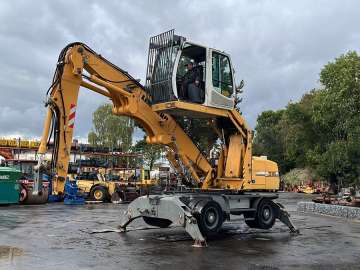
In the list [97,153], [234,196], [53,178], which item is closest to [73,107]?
[53,178]

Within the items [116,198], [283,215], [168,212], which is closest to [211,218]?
[168,212]

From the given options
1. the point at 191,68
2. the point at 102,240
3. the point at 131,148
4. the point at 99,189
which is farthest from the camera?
the point at 131,148

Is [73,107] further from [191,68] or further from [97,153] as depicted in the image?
[97,153]

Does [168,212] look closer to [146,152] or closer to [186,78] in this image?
[186,78]

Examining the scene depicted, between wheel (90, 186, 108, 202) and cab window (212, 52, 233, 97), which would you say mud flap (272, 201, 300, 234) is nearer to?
cab window (212, 52, 233, 97)

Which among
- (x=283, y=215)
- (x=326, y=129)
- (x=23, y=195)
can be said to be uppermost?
(x=326, y=129)

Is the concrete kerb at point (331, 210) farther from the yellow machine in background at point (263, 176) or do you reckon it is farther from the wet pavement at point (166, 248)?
the yellow machine in background at point (263, 176)

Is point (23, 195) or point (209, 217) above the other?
point (23, 195)

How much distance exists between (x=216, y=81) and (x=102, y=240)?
18.6 feet

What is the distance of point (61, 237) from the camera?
1295cm

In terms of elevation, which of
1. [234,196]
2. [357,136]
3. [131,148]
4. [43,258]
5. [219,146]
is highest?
[131,148]

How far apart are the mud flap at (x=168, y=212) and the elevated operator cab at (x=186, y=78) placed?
103 inches

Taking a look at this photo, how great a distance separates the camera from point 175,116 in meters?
15.3

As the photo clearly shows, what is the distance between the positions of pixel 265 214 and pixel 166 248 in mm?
5037
